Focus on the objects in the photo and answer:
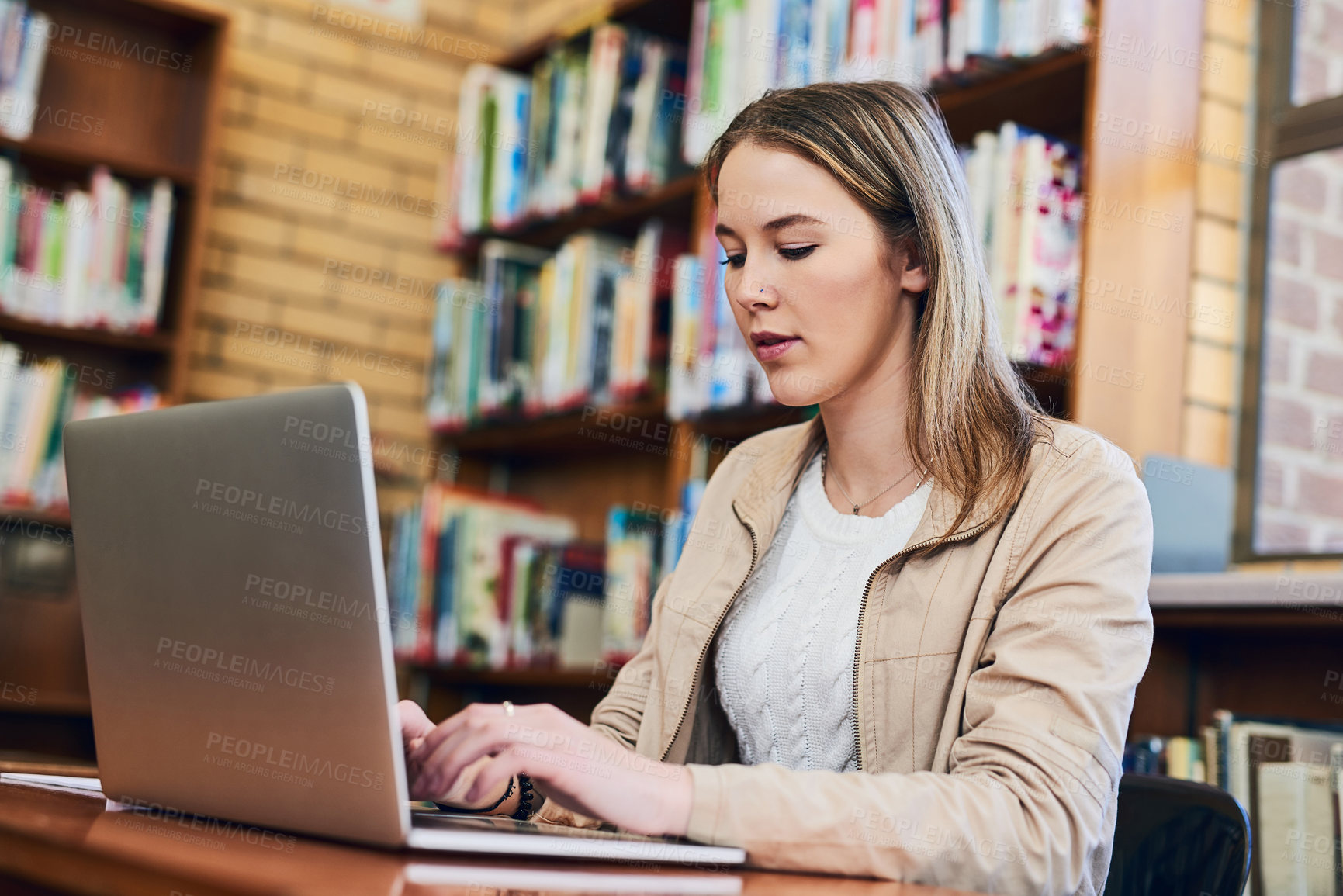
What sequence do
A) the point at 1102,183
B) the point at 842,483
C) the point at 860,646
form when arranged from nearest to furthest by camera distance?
the point at 860,646
the point at 842,483
the point at 1102,183

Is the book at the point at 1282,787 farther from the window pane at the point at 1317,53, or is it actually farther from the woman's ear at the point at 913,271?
the window pane at the point at 1317,53

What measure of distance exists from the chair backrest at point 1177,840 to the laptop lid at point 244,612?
0.78 meters

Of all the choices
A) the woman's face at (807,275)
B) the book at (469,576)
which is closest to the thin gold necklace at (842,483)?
the woman's face at (807,275)

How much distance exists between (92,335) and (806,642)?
234 cm

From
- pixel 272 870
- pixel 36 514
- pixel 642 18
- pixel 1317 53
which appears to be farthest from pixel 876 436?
pixel 36 514

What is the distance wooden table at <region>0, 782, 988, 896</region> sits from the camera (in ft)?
2.08

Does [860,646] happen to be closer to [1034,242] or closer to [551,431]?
[1034,242]

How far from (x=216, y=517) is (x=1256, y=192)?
203cm

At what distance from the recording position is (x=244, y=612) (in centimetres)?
84

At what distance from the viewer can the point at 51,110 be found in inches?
127

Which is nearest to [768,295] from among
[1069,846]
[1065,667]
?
[1065,667]

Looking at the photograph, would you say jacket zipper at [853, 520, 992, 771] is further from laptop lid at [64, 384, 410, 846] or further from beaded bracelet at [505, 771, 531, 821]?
laptop lid at [64, 384, 410, 846]

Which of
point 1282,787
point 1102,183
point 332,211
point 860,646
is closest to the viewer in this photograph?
point 860,646

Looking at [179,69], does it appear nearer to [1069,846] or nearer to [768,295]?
[768,295]
